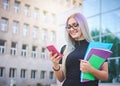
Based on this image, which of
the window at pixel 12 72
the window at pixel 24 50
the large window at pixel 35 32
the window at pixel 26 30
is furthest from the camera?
the large window at pixel 35 32

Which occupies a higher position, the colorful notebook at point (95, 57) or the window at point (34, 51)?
the colorful notebook at point (95, 57)

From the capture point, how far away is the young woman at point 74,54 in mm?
1686

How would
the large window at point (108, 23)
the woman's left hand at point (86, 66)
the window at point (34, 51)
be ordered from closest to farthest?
1. the woman's left hand at point (86, 66)
2. the large window at point (108, 23)
3. the window at point (34, 51)

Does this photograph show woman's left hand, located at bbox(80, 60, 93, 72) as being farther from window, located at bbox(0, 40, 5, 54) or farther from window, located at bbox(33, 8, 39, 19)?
window, located at bbox(33, 8, 39, 19)

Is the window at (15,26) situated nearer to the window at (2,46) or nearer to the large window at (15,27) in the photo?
the large window at (15,27)

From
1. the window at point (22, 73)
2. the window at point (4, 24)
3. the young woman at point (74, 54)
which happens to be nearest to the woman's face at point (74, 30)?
the young woman at point (74, 54)

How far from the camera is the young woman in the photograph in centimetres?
169

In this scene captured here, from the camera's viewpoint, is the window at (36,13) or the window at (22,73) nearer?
the window at (22,73)

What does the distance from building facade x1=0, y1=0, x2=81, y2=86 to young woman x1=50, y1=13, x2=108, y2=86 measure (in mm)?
15993

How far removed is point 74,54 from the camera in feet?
5.66

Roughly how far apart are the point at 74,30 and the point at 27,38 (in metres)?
19.4

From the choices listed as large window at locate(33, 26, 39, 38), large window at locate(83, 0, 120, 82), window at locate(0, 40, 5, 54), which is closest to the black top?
large window at locate(83, 0, 120, 82)

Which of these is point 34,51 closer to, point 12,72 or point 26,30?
point 26,30

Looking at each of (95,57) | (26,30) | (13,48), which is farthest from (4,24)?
(95,57)
